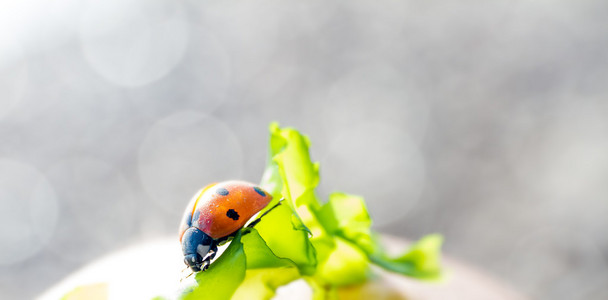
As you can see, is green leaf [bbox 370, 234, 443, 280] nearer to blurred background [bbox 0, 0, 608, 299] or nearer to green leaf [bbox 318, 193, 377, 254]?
green leaf [bbox 318, 193, 377, 254]

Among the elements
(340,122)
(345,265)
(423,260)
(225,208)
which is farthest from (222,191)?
(340,122)

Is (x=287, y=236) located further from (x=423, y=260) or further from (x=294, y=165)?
(x=423, y=260)

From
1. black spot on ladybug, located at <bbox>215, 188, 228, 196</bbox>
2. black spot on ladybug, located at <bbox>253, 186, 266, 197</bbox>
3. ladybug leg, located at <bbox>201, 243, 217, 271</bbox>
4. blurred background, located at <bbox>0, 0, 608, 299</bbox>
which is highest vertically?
blurred background, located at <bbox>0, 0, 608, 299</bbox>

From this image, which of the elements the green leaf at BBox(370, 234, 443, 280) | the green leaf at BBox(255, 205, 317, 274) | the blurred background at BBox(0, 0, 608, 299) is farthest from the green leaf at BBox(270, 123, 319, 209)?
the blurred background at BBox(0, 0, 608, 299)

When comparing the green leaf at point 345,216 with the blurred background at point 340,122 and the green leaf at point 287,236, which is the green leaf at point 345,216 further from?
the blurred background at point 340,122

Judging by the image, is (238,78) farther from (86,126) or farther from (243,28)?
(86,126)

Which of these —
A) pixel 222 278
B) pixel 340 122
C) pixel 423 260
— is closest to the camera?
pixel 222 278

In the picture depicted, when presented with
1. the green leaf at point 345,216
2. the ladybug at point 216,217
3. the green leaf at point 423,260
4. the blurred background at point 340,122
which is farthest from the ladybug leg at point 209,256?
the blurred background at point 340,122
